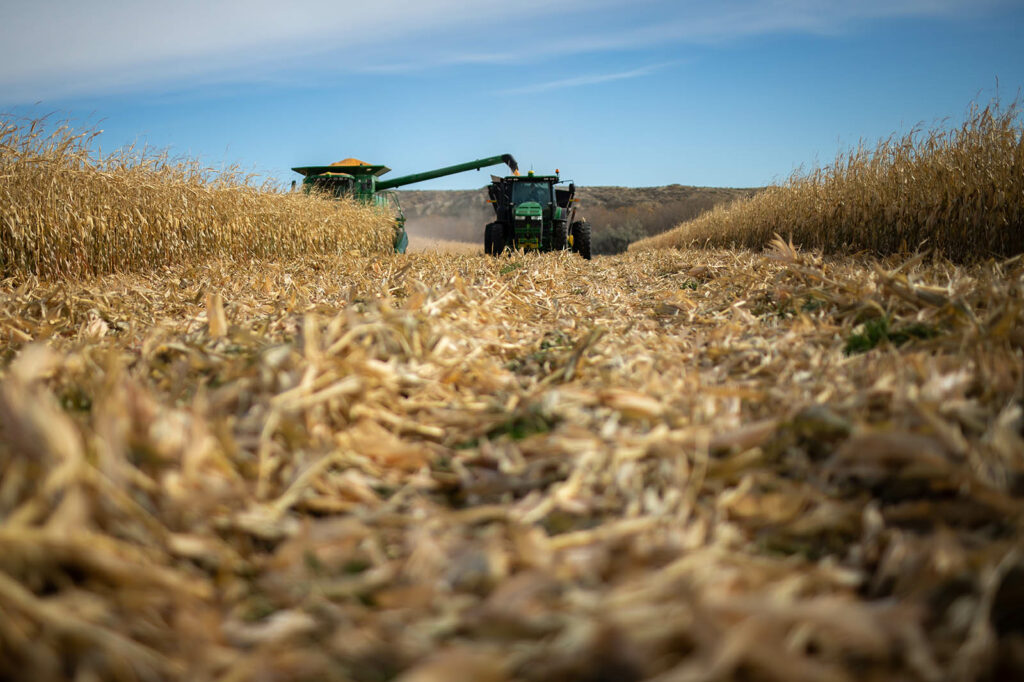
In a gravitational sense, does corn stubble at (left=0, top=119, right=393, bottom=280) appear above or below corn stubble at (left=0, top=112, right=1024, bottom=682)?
above

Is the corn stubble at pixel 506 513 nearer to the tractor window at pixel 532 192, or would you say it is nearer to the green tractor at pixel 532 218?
the green tractor at pixel 532 218

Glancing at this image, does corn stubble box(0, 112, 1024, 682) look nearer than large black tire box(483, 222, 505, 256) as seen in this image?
Yes

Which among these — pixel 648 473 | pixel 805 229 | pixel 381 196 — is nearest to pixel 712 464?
pixel 648 473

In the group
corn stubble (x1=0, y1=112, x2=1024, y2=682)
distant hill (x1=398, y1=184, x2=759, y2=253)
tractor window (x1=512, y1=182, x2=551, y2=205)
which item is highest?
distant hill (x1=398, y1=184, x2=759, y2=253)

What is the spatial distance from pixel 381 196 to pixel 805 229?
35.9ft

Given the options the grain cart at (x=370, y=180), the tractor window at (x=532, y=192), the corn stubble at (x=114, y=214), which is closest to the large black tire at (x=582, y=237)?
the tractor window at (x=532, y=192)

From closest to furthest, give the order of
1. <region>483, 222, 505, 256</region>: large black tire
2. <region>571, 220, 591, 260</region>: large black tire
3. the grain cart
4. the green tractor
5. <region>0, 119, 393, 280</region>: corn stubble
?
<region>0, 119, 393, 280</region>: corn stubble
the green tractor
<region>483, 222, 505, 256</region>: large black tire
<region>571, 220, 591, 260</region>: large black tire
the grain cart

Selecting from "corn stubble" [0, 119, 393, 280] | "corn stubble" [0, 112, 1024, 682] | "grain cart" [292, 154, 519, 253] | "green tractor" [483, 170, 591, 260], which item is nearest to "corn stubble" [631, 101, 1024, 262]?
"corn stubble" [0, 112, 1024, 682]

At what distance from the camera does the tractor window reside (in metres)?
12.7

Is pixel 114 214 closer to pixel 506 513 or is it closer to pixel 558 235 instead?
pixel 506 513

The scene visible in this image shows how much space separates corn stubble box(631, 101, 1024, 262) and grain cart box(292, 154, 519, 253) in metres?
8.79

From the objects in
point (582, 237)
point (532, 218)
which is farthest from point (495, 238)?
point (582, 237)

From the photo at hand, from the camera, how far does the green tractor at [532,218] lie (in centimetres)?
1192

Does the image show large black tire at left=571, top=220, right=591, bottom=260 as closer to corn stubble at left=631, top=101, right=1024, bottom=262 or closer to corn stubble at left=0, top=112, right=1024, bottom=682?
corn stubble at left=631, top=101, right=1024, bottom=262
